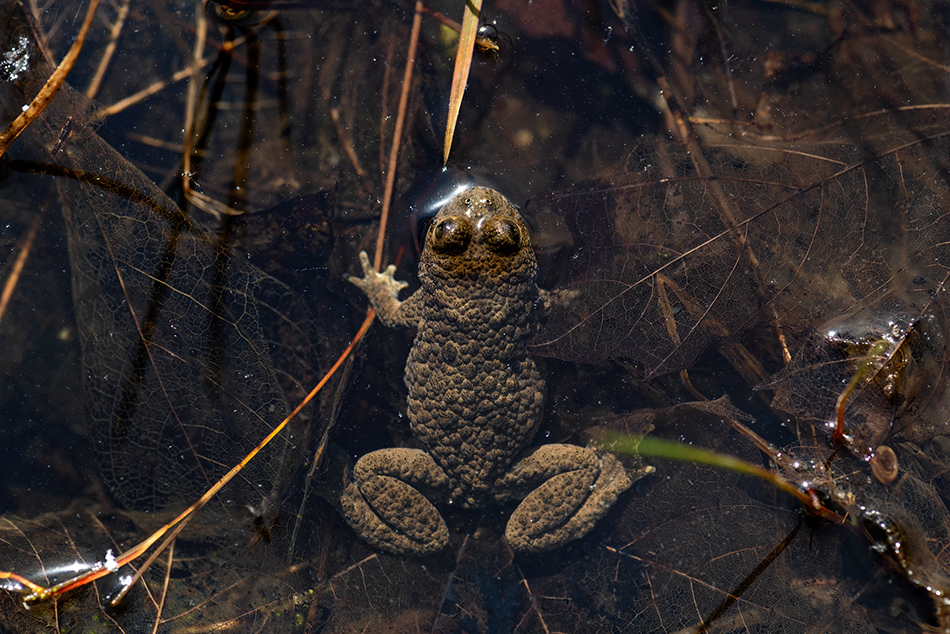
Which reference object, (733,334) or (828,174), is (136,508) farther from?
(828,174)

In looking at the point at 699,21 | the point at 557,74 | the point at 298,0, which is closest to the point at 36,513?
the point at 298,0

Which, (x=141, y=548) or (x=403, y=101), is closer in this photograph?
(x=141, y=548)

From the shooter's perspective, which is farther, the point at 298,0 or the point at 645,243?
the point at 298,0

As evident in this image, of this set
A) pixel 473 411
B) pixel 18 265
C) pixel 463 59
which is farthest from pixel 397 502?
pixel 18 265

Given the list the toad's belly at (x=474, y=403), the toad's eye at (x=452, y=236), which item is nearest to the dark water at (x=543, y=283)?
the toad's belly at (x=474, y=403)

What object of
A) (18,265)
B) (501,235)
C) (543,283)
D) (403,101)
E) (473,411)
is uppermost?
(403,101)

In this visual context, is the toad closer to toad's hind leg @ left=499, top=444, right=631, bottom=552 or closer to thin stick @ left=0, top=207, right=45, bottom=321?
toad's hind leg @ left=499, top=444, right=631, bottom=552

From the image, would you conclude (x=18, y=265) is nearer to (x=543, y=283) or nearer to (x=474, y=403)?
(x=474, y=403)
